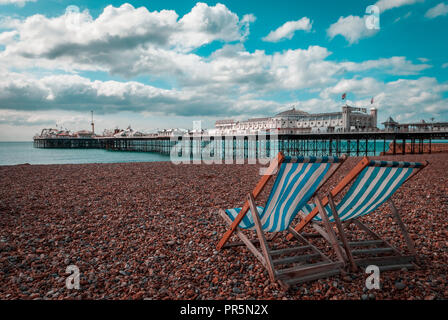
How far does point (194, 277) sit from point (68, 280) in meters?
0.98

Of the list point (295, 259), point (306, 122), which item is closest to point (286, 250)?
point (295, 259)

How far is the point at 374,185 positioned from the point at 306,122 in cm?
6530

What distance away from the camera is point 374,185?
2.04 m

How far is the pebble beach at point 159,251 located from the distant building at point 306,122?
140 ft

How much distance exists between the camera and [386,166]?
1914mm

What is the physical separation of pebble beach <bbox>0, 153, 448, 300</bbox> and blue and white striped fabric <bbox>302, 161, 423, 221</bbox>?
52 centimetres

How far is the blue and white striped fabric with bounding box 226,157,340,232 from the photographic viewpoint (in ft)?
5.85

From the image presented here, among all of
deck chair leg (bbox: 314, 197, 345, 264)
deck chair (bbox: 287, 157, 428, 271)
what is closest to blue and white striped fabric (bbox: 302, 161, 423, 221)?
deck chair (bbox: 287, 157, 428, 271)

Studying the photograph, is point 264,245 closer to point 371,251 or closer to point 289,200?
point 289,200
